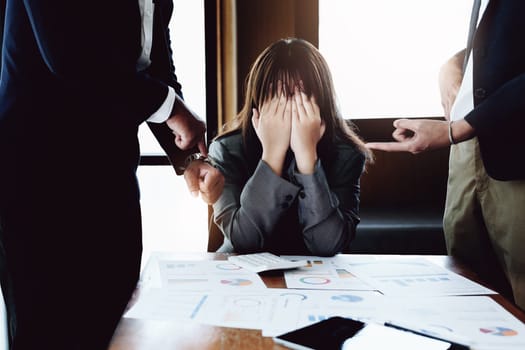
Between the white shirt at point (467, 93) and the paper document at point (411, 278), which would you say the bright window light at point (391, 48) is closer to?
the white shirt at point (467, 93)

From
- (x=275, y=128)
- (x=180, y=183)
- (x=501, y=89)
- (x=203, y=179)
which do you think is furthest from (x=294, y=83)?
(x=180, y=183)

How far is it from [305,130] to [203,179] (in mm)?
449

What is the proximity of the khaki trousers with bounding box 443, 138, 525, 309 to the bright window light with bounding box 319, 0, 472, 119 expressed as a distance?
59.5 inches

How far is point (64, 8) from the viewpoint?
0.76 m

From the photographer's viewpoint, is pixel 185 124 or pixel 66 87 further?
pixel 185 124

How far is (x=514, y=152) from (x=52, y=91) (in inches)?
40.5

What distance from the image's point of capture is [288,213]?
147 cm

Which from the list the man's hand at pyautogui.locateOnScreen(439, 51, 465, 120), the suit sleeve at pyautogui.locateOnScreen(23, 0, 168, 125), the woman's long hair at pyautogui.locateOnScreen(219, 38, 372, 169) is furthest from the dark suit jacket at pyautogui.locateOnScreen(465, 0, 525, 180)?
the suit sleeve at pyautogui.locateOnScreen(23, 0, 168, 125)

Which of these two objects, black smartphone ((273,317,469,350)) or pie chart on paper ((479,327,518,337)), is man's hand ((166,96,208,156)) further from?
pie chart on paper ((479,327,518,337))

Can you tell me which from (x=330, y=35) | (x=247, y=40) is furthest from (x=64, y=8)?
(x=330, y=35)

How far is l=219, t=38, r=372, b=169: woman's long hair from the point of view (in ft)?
5.13

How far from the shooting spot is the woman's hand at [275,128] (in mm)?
1422

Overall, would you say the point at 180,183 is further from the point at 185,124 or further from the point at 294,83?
the point at 185,124

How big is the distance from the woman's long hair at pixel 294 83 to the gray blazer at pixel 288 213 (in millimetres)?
181
